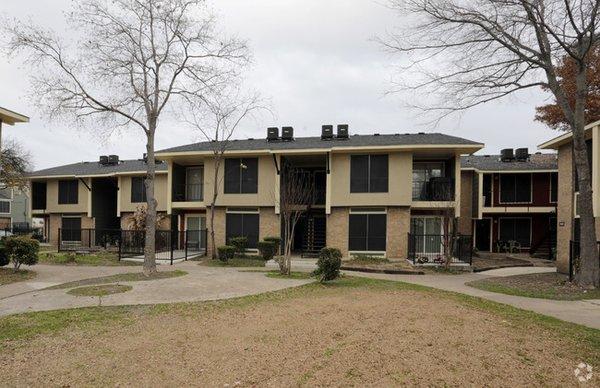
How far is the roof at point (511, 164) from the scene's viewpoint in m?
28.2

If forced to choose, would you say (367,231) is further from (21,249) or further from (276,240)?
(21,249)

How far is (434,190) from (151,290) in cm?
1606

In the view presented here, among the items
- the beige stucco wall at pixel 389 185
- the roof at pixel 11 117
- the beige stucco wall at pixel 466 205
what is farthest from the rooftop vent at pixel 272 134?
the roof at pixel 11 117

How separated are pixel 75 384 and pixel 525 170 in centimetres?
2942

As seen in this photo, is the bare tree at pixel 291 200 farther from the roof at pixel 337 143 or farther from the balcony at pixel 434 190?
the balcony at pixel 434 190

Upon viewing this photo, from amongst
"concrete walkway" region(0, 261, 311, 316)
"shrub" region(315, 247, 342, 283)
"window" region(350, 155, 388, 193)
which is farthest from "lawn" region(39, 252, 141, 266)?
"window" region(350, 155, 388, 193)

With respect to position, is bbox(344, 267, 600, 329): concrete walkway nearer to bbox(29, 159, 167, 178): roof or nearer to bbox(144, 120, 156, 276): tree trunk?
bbox(144, 120, 156, 276): tree trunk

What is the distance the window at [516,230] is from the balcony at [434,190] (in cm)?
949

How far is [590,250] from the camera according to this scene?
1385 cm

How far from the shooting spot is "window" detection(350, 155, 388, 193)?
22.4m

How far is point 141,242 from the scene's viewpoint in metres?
23.4

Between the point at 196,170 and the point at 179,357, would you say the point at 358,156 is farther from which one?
the point at 179,357

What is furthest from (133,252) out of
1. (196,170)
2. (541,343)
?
(541,343)

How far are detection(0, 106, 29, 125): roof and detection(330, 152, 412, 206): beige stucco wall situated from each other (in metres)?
14.6
